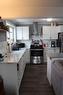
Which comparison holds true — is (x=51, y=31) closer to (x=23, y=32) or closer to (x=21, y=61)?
(x=23, y=32)

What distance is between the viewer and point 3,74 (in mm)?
3188

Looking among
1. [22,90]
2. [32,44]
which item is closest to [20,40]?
[32,44]

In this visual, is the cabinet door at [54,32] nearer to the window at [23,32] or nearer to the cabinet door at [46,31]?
the cabinet door at [46,31]

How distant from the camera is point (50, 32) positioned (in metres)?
7.38

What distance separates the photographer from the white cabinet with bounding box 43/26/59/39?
288 inches

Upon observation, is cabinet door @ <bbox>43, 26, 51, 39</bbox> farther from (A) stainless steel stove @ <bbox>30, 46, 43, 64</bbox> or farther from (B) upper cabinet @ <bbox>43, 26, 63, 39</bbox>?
(A) stainless steel stove @ <bbox>30, 46, 43, 64</bbox>

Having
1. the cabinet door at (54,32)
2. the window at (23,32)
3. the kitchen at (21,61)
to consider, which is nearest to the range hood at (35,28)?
the window at (23,32)

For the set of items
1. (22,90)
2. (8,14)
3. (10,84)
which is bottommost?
(22,90)

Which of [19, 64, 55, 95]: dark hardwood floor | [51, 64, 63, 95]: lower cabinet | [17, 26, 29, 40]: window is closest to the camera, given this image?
[51, 64, 63, 95]: lower cabinet

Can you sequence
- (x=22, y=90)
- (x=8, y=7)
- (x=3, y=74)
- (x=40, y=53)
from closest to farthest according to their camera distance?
(x=3, y=74), (x=22, y=90), (x=8, y=7), (x=40, y=53)

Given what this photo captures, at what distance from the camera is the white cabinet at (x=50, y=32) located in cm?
731

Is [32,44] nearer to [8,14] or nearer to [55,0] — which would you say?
[8,14]

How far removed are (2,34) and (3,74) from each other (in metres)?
1.51

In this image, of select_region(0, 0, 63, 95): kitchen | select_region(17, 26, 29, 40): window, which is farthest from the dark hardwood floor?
select_region(17, 26, 29, 40): window
